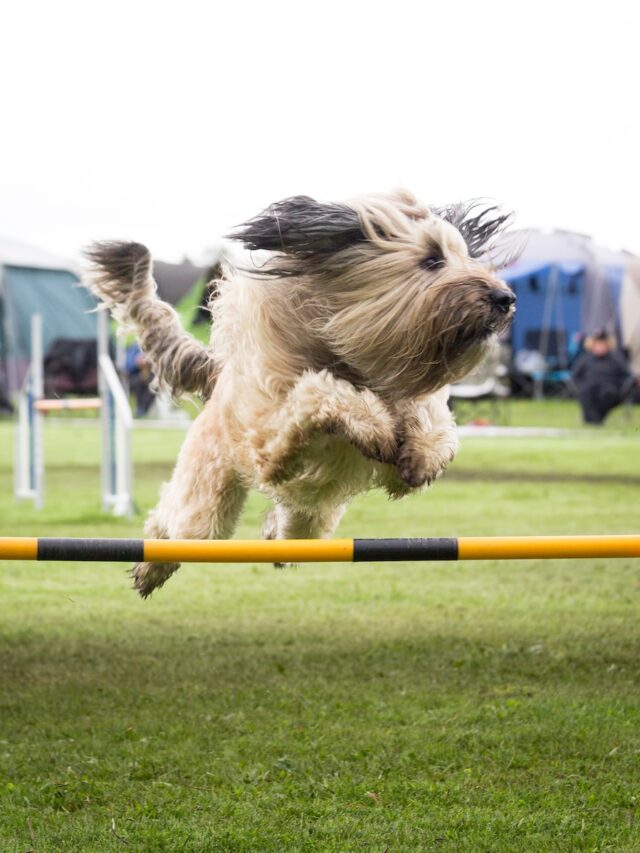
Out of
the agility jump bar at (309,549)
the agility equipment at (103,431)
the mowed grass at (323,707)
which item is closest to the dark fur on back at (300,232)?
the agility jump bar at (309,549)

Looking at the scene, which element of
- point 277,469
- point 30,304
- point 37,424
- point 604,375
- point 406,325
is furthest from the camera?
point 30,304

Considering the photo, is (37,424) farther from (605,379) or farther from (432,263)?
(432,263)

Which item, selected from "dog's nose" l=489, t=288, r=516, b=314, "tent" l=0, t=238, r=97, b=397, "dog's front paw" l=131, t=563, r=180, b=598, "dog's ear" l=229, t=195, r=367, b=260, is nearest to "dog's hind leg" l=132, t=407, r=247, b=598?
"dog's front paw" l=131, t=563, r=180, b=598

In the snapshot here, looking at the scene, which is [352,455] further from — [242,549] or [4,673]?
[4,673]

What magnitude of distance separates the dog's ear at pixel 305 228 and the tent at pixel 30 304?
7255 millimetres

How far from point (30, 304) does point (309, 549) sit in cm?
1537

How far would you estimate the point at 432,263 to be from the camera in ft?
9.80

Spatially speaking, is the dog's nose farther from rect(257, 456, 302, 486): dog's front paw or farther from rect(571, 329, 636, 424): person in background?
rect(571, 329, 636, 424): person in background

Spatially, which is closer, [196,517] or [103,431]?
[196,517]

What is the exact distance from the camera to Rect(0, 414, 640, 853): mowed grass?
3.81 metres

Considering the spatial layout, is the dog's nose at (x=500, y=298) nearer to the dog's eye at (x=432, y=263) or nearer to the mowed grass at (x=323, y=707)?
the dog's eye at (x=432, y=263)

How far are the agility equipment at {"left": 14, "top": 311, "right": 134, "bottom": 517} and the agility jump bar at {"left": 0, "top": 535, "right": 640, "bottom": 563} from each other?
5033 mm

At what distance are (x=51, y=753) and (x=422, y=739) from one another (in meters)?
1.37

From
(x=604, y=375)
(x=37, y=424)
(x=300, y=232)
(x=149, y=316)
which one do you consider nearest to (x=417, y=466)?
(x=300, y=232)
